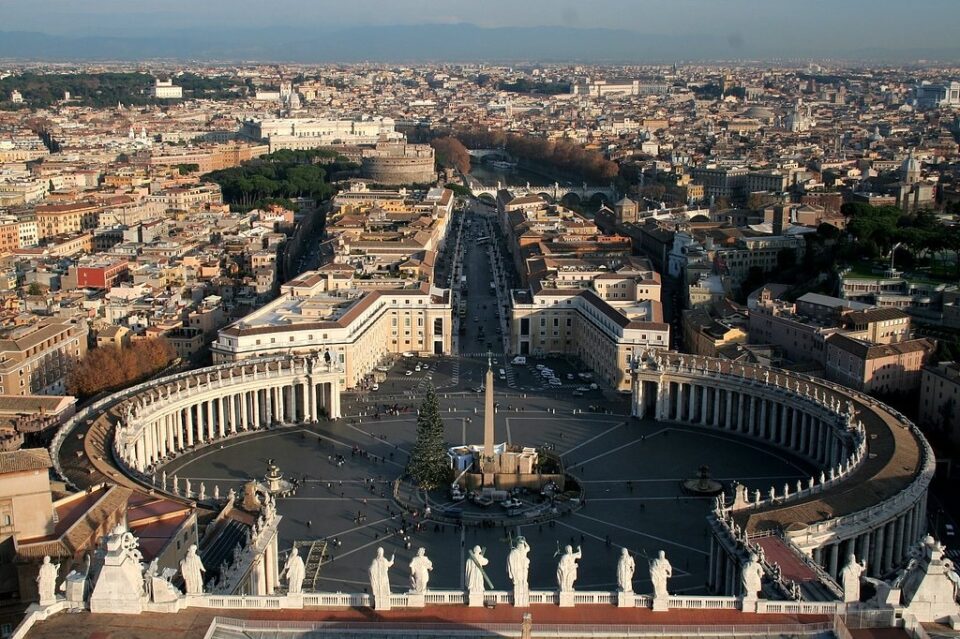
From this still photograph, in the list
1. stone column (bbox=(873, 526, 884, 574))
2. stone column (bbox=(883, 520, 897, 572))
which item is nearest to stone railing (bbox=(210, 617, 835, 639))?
stone column (bbox=(873, 526, 884, 574))

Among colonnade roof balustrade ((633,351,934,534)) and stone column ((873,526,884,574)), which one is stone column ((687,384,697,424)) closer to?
colonnade roof balustrade ((633,351,934,534))

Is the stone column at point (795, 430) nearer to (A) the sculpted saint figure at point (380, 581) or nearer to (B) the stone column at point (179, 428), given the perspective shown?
(B) the stone column at point (179, 428)

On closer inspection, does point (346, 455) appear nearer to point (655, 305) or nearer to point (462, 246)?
point (655, 305)

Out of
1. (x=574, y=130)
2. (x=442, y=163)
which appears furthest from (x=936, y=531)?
(x=574, y=130)

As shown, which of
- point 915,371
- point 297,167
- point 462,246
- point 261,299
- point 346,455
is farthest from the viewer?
point 297,167

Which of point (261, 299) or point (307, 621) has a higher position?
point (307, 621)

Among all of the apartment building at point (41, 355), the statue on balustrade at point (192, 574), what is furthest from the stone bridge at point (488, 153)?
the statue on balustrade at point (192, 574)

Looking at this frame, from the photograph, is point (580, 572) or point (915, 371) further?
point (915, 371)
